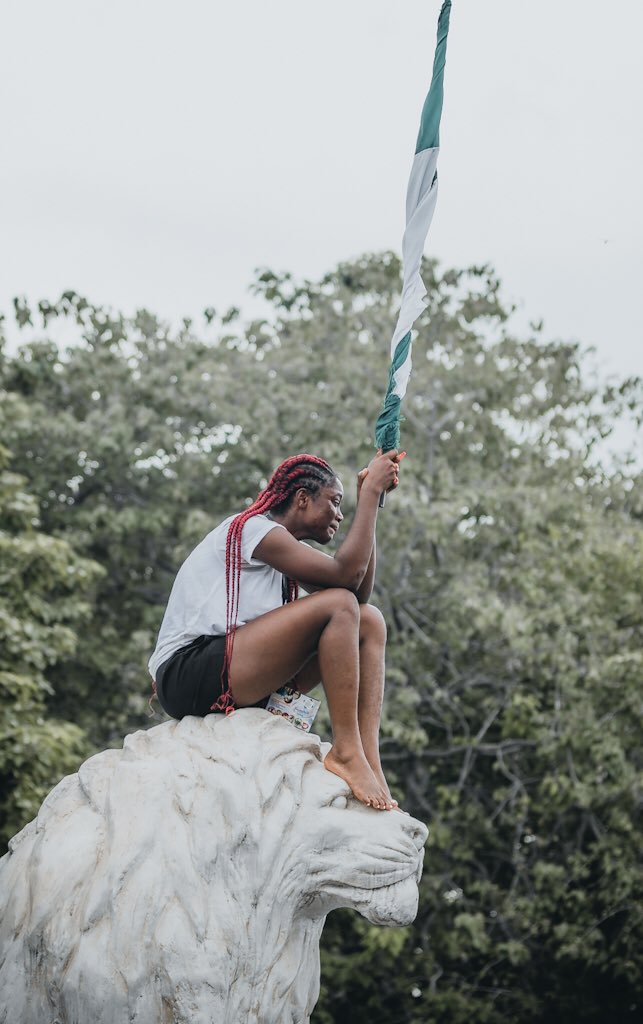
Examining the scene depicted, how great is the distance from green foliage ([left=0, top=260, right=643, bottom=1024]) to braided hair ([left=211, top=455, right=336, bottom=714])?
21.8 ft

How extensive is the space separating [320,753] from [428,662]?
326 inches

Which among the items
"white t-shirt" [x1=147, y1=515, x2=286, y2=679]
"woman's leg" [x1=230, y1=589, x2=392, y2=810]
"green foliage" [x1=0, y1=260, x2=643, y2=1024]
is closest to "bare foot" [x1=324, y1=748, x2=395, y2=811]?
"woman's leg" [x1=230, y1=589, x2=392, y2=810]

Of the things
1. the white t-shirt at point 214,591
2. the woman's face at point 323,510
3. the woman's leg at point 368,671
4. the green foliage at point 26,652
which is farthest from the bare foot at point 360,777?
the green foliage at point 26,652

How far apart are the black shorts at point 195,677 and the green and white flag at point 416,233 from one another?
80 cm

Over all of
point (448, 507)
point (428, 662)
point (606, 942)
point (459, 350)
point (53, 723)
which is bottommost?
point (606, 942)

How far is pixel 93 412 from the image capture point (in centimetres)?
1176

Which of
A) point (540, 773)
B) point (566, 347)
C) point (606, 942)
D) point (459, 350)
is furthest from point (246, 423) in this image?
point (606, 942)

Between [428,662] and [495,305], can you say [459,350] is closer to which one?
[495,305]

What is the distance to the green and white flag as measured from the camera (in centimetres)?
410

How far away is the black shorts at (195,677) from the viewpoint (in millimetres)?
3867

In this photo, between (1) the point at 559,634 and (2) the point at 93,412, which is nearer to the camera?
(1) the point at 559,634

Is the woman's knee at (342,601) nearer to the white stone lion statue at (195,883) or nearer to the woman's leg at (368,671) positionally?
the woman's leg at (368,671)

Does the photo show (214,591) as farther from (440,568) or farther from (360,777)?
(440,568)

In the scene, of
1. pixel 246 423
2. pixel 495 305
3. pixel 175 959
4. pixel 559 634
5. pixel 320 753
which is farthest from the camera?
pixel 495 305
